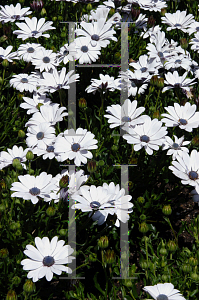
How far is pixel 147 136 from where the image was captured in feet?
6.91

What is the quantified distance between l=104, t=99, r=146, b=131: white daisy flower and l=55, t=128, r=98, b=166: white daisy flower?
22 cm

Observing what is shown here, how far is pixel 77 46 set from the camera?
2.84 metres

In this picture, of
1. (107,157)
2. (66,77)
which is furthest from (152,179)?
(66,77)

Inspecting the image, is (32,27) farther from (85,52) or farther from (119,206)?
(119,206)

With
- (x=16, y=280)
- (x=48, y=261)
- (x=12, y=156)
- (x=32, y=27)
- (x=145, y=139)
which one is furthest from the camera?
(x=32, y=27)

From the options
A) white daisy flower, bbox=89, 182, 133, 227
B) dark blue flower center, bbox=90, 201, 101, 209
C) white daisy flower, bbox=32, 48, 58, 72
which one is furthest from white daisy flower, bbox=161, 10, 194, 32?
dark blue flower center, bbox=90, 201, 101, 209

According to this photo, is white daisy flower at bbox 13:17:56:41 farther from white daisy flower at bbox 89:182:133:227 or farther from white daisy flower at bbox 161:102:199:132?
white daisy flower at bbox 89:182:133:227

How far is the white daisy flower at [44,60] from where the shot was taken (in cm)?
273

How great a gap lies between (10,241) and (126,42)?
2147 mm

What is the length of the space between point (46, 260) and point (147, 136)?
0.97m

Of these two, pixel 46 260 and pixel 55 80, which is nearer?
pixel 46 260

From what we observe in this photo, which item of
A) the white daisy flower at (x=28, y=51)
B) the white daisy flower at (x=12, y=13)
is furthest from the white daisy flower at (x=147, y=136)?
the white daisy flower at (x=12, y=13)

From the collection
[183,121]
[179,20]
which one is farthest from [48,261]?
[179,20]

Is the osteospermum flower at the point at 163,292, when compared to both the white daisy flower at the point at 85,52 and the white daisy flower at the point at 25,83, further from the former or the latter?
the white daisy flower at the point at 85,52
